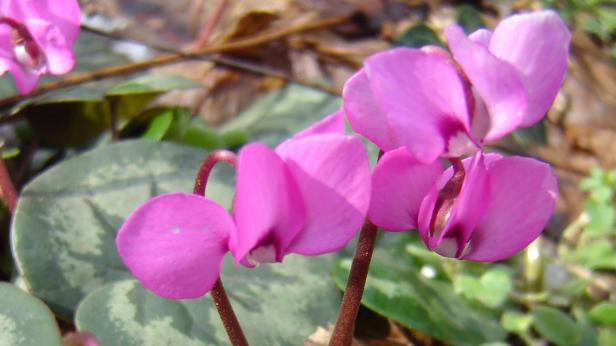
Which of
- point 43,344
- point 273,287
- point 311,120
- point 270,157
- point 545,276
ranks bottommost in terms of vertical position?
point 545,276

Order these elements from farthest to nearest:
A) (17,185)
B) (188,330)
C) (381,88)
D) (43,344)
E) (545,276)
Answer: (545,276)
(17,185)
(188,330)
(43,344)
(381,88)

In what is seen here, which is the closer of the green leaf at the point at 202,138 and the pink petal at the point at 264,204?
the pink petal at the point at 264,204

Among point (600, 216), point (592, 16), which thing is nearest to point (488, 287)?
point (600, 216)

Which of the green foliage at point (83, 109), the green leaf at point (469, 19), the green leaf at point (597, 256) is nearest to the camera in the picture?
the green foliage at point (83, 109)

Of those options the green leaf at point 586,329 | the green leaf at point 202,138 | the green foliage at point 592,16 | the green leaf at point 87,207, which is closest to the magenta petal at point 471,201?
the green leaf at point 87,207

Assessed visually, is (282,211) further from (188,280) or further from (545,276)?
(545,276)

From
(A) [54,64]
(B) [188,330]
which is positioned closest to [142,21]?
(A) [54,64]

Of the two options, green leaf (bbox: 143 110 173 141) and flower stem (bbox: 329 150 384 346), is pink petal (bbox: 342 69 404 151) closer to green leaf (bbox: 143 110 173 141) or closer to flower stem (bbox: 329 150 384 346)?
flower stem (bbox: 329 150 384 346)

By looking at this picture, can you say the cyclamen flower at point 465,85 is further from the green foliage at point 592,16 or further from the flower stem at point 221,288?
the green foliage at point 592,16
